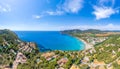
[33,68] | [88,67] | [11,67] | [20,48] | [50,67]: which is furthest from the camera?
[20,48]

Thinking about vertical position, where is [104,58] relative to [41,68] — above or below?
above

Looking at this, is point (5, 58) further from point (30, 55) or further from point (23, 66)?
point (23, 66)

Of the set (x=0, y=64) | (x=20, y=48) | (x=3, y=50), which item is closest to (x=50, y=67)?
(x=0, y=64)

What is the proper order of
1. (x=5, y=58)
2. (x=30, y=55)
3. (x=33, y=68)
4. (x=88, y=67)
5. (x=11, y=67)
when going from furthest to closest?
(x=30, y=55) < (x=5, y=58) < (x=11, y=67) < (x=33, y=68) < (x=88, y=67)

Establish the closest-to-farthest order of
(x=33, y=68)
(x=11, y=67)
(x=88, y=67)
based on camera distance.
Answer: (x=88, y=67), (x=33, y=68), (x=11, y=67)

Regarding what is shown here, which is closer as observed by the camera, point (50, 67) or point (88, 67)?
point (88, 67)

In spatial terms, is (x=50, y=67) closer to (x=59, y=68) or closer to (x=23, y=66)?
(x=59, y=68)

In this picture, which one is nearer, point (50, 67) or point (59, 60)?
point (50, 67)

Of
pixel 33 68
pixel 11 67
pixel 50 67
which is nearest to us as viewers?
pixel 50 67

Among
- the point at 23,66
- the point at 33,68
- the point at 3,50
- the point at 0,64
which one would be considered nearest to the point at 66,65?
the point at 33,68

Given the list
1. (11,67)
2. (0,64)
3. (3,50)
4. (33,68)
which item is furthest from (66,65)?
(3,50)
